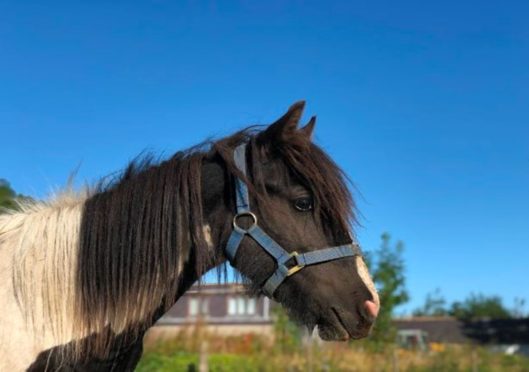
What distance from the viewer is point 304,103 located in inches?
122

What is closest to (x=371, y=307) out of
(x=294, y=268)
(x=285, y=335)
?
(x=294, y=268)

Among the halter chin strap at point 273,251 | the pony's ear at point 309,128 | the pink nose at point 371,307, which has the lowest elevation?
the pink nose at point 371,307

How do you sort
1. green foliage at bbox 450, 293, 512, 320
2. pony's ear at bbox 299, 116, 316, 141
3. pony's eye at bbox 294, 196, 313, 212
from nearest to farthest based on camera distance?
pony's eye at bbox 294, 196, 313, 212 < pony's ear at bbox 299, 116, 316, 141 < green foliage at bbox 450, 293, 512, 320

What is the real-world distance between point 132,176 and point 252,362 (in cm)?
1757

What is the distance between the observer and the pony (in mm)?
2830

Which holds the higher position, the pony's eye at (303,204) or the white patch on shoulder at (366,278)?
the pony's eye at (303,204)

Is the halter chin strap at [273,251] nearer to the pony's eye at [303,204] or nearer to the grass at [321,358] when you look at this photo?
the pony's eye at [303,204]

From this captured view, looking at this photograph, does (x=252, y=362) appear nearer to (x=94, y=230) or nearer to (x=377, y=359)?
(x=377, y=359)

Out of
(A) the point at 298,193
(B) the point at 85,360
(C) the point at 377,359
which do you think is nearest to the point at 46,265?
(B) the point at 85,360

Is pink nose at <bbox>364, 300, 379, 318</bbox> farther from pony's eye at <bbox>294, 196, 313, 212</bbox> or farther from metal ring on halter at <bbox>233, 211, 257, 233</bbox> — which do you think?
metal ring on halter at <bbox>233, 211, 257, 233</bbox>

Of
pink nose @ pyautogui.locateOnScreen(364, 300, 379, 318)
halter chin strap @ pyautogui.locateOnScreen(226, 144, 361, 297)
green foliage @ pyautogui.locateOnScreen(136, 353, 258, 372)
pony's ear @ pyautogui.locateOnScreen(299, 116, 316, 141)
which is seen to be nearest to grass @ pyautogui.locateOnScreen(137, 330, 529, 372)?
green foliage @ pyautogui.locateOnScreen(136, 353, 258, 372)

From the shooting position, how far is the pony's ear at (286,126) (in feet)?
10.1

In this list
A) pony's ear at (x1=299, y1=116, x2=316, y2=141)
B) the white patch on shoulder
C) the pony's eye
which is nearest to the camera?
the white patch on shoulder

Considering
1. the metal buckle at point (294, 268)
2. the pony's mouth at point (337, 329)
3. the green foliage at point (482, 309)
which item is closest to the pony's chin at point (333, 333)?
the pony's mouth at point (337, 329)
